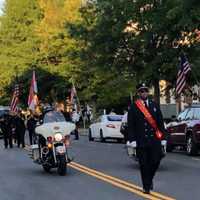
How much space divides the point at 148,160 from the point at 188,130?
448 inches

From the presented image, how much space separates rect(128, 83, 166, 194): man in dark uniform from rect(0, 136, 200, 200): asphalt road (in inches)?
19.7

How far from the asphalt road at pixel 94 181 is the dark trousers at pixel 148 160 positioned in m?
0.32

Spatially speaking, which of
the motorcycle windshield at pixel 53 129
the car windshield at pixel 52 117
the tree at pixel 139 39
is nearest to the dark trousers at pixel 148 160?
the motorcycle windshield at pixel 53 129

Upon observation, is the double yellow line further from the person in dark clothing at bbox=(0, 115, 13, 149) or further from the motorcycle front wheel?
the person in dark clothing at bbox=(0, 115, 13, 149)

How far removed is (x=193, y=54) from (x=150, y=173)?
2358 centimetres

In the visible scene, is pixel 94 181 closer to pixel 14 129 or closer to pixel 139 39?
pixel 14 129

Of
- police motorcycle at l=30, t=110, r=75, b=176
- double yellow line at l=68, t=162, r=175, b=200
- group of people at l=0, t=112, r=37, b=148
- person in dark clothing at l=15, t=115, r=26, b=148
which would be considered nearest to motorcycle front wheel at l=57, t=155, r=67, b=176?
police motorcycle at l=30, t=110, r=75, b=176

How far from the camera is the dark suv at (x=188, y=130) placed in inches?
914

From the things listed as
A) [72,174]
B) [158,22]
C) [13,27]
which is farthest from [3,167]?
[13,27]

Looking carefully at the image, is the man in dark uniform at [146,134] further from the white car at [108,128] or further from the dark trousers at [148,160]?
the white car at [108,128]

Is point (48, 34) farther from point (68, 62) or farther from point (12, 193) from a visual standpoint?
point (12, 193)

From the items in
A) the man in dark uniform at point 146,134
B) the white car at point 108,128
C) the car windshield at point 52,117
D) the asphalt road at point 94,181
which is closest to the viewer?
the man in dark uniform at point 146,134

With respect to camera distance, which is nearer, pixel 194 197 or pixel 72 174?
pixel 194 197

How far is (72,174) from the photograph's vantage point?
670 inches
